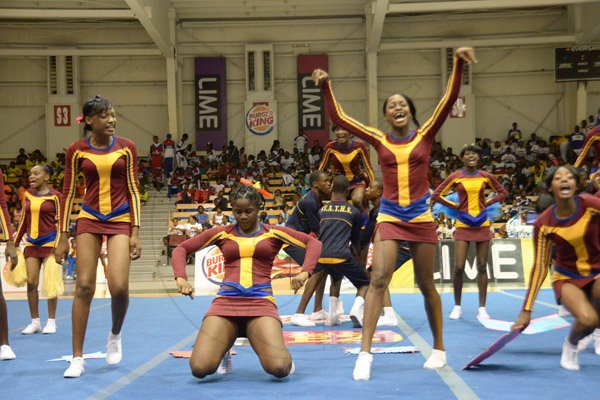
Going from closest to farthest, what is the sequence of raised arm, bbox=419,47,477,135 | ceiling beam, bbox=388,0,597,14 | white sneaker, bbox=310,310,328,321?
1. raised arm, bbox=419,47,477,135
2. white sneaker, bbox=310,310,328,321
3. ceiling beam, bbox=388,0,597,14

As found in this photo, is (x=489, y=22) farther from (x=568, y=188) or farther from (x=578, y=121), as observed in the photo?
(x=568, y=188)

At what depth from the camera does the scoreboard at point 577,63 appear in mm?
23812

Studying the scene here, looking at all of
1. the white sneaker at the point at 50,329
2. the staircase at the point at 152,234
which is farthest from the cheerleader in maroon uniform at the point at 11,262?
the staircase at the point at 152,234

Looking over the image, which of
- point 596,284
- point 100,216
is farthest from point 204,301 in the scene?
point 596,284

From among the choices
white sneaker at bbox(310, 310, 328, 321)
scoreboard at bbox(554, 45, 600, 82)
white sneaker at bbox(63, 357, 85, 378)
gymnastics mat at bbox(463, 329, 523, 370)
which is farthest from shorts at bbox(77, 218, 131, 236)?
scoreboard at bbox(554, 45, 600, 82)

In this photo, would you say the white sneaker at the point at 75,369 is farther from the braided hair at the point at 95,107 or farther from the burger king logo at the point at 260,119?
the burger king logo at the point at 260,119

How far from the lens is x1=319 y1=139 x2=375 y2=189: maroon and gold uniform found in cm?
866

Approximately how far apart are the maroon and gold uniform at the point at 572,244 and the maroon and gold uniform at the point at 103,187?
3.05 m

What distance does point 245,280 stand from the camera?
563 centimetres

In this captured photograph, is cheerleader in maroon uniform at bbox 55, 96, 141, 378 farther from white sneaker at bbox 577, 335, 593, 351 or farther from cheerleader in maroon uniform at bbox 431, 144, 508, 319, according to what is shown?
cheerleader in maroon uniform at bbox 431, 144, 508, 319

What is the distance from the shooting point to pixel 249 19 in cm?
2803

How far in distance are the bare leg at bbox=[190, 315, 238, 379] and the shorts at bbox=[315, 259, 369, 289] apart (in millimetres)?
2858

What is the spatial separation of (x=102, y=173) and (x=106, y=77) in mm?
23998

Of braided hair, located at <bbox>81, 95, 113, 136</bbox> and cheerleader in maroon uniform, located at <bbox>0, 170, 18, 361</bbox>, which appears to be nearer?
braided hair, located at <bbox>81, 95, 113, 136</bbox>
